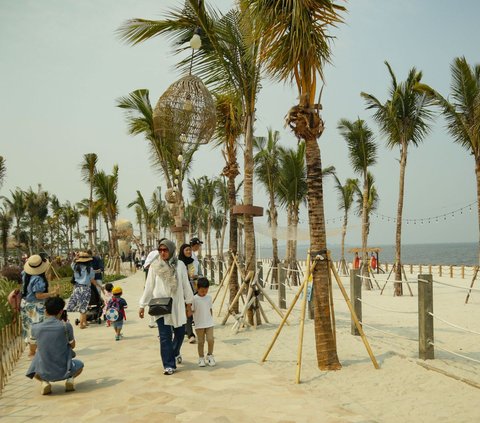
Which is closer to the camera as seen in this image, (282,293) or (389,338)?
(389,338)

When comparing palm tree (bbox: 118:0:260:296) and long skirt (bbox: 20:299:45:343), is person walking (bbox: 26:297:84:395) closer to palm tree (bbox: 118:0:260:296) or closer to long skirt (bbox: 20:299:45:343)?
long skirt (bbox: 20:299:45:343)

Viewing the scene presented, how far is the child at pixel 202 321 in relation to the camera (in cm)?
605

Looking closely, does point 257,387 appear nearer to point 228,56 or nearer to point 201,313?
point 201,313

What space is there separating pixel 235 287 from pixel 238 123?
3.81 m

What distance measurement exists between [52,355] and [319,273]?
127 inches

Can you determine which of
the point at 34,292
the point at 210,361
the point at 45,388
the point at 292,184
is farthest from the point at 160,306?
the point at 292,184

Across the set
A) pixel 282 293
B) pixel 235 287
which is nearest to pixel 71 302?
pixel 235 287

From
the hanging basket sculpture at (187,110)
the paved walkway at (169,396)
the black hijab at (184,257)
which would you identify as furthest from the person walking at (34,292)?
the hanging basket sculpture at (187,110)

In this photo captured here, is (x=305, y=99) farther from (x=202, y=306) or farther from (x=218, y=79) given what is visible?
(x=218, y=79)

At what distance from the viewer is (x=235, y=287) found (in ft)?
33.4

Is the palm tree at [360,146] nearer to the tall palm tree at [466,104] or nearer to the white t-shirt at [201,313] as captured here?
the tall palm tree at [466,104]

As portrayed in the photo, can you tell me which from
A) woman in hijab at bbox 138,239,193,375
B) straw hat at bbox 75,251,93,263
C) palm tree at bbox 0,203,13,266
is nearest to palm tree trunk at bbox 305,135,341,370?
woman in hijab at bbox 138,239,193,375

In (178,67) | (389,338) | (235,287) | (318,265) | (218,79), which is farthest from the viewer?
(235,287)

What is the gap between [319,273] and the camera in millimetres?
5840
